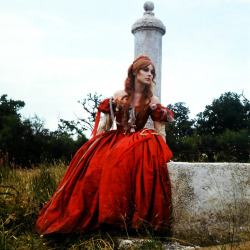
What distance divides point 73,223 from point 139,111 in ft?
4.58

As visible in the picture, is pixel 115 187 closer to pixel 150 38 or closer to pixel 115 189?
pixel 115 189

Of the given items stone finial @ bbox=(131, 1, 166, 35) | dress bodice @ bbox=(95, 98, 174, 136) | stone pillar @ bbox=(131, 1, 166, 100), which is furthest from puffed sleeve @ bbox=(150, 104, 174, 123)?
stone finial @ bbox=(131, 1, 166, 35)

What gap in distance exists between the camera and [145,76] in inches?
156

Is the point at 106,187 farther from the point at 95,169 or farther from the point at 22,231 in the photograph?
the point at 22,231

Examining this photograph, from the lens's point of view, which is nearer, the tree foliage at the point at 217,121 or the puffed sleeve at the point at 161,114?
the puffed sleeve at the point at 161,114

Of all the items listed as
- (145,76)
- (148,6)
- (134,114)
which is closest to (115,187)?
(134,114)

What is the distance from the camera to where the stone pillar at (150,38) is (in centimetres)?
595

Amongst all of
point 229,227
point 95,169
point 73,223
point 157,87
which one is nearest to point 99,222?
point 73,223

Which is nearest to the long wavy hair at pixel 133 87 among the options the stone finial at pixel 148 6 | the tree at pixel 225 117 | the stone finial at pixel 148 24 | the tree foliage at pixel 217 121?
the stone finial at pixel 148 24

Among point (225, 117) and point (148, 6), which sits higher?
point (148, 6)

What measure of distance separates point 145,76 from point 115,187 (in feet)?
4.71

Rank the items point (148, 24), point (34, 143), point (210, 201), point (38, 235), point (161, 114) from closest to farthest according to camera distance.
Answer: point (210, 201) → point (38, 235) → point (161, 114) → point (148, 24) → point (34, 143)

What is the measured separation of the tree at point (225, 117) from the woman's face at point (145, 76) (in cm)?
1031

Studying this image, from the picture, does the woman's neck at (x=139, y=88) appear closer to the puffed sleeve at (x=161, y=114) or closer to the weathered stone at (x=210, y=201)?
the puffed sleeve at (x=161, y=114)
